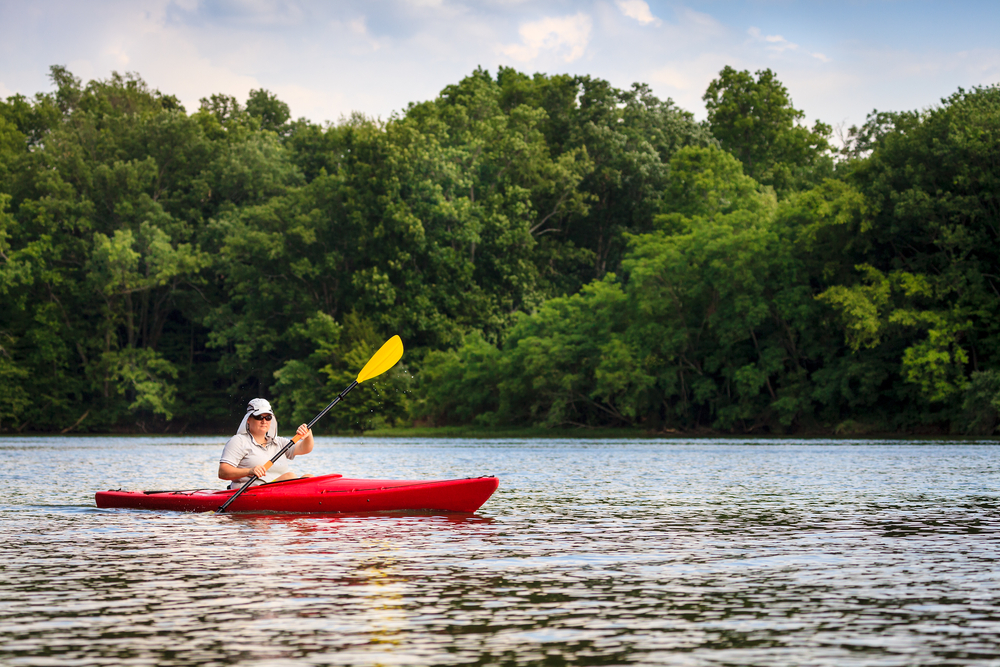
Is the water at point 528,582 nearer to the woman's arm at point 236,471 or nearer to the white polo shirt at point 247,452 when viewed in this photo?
the woman's arm at point 236,471

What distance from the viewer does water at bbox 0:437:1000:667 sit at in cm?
658

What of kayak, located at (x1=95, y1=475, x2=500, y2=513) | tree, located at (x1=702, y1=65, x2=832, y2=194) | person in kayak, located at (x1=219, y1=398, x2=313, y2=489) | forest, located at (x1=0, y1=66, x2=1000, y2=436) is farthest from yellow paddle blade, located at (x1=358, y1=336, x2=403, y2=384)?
tree, located at (x1=702, y1=65, x2=832, y2=194)

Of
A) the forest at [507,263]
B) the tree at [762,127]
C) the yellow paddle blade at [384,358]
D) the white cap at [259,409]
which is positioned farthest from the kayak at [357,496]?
the tree at [762,127]

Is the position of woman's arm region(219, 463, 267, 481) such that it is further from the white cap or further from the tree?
the tree

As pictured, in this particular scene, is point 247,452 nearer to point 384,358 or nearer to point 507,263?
point 384,358

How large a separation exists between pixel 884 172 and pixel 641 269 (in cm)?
1178

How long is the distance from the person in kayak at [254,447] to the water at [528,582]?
1.88 ft

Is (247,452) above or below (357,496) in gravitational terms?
above

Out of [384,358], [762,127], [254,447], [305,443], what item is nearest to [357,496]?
[305,443]

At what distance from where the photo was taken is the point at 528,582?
902 cm

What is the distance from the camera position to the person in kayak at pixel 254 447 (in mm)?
14430

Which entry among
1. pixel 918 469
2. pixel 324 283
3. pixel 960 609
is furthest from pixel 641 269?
pixel 960 609

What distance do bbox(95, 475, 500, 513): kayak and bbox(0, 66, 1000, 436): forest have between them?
105ft

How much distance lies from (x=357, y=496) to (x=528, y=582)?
5.63 meters
